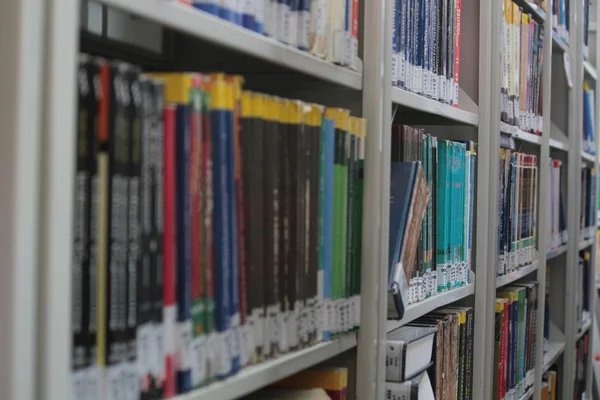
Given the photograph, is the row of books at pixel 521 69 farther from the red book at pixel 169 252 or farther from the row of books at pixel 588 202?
the red book at pixel 169 252

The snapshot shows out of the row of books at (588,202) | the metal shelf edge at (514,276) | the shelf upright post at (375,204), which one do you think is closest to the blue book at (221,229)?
the shelf upright post at (375,204)

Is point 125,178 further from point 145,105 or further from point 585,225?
point 585,225

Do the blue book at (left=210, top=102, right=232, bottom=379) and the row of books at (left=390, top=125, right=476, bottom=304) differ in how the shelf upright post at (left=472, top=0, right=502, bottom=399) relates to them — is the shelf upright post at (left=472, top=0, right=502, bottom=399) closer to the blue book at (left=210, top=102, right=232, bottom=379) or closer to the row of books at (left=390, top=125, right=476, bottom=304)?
the row of books at (left=390, top=125, right=476, bottom=304)

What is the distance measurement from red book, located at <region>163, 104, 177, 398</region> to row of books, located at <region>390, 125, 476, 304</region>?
0.65 meters

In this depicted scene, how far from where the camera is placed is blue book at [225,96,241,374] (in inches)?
33.4

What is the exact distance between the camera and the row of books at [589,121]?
355 cm

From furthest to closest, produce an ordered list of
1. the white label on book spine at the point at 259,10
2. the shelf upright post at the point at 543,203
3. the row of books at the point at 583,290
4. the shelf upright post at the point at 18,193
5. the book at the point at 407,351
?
the row of books at the point at 583,290 < the shelf upright post at the point at 543,203 < the book at the point at 407,351 < the white label on book spine at the point at 259,10 < the shelf upright post at the point at 18,193

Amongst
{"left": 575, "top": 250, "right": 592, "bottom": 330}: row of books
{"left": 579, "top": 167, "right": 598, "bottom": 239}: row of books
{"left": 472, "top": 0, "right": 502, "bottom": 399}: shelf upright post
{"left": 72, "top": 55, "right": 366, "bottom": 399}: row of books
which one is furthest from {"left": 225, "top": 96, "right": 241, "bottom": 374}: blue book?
{"left": 579, "top": 167, "right": 598, "bottom": 239}: row of books

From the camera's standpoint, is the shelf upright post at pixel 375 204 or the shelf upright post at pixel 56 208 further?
the shelf upright post at pixel 375 204

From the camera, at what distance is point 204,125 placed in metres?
0.81

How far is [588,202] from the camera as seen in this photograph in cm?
351

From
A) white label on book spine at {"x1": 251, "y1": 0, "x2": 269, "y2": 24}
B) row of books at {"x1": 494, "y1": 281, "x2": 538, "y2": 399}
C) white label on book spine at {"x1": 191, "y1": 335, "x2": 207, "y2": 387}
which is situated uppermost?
white label on book spine at {"x1": 251, "y1": 0, "x2": 269, "y2": 24}

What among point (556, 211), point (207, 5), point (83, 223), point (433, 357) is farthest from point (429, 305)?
point (556, 211)

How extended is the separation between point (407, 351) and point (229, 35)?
757 mm
